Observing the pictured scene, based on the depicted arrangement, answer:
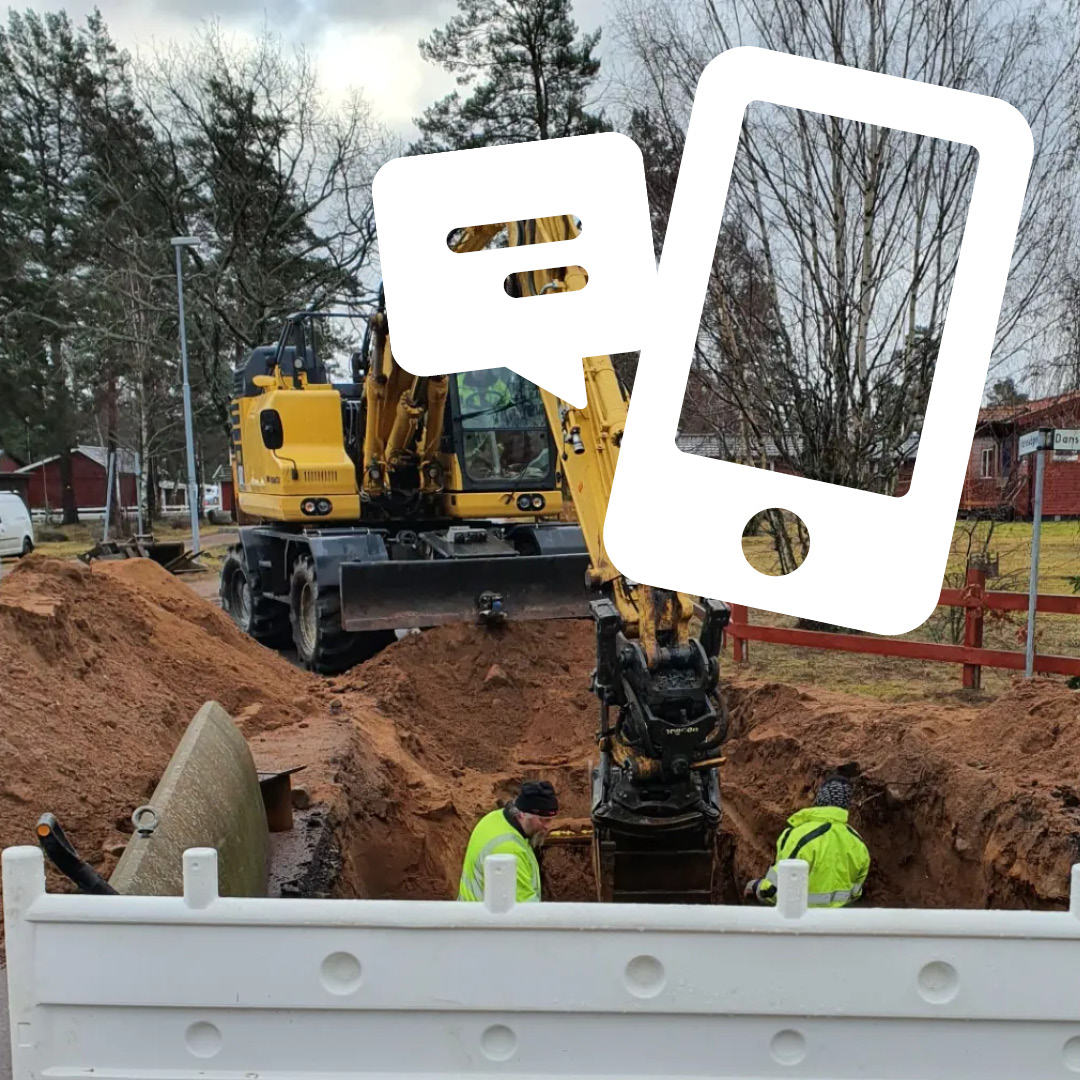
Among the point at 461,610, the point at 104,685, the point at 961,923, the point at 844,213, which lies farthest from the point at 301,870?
the point at 844,213

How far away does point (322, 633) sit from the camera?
33.5 feet

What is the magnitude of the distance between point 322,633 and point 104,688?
3313 millimetres

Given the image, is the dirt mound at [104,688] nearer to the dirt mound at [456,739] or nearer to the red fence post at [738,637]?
the dirt mound at [456,739]

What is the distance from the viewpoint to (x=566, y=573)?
33.2 feet

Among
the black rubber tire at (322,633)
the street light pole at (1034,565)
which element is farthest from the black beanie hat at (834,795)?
the black rubber tire at (322,633)

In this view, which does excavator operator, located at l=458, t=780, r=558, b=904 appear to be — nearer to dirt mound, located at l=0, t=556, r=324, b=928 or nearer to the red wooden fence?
dirt mound, located at l=0, t=556, r=324, b=928

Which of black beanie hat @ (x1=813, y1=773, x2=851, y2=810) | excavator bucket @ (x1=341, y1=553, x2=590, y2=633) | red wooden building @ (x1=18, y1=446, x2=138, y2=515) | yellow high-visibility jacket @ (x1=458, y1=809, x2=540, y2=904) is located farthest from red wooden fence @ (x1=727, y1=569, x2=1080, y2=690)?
red wooden building @ (x1=18, y1=446, x2=138, y2=515)

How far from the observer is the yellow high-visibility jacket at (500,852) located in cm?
441

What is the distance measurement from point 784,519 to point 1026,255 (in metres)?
4.20

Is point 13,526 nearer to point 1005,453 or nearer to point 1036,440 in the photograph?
point 1005,453

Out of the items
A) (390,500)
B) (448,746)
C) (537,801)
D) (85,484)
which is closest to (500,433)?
(390,500)

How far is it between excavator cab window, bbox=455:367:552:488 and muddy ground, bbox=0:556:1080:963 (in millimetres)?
1797

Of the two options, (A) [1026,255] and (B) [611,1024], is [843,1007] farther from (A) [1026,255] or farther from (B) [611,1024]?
(A) [1026,255]

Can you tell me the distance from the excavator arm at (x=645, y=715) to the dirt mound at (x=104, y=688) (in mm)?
2293
